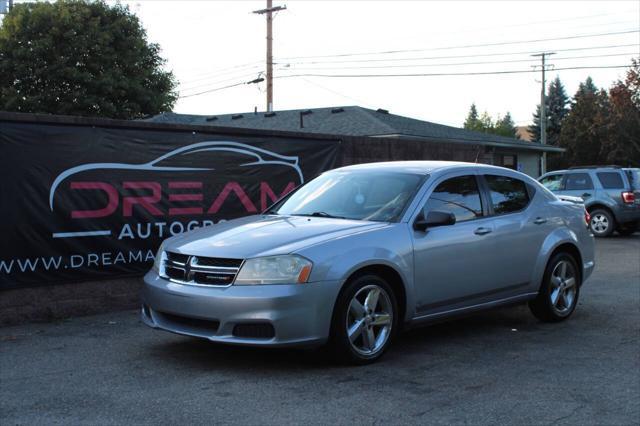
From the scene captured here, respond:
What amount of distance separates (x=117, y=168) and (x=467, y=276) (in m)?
4.19

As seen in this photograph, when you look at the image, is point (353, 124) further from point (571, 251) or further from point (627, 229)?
point (571, 251)

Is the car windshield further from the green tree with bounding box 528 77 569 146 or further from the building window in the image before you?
the green tree with bounding box 528 77 569 146

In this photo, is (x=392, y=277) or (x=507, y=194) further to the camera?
(x=507, y=194)

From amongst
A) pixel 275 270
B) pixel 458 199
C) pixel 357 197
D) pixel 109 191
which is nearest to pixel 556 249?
pixel 458 199

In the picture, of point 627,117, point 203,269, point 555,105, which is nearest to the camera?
point 203,269

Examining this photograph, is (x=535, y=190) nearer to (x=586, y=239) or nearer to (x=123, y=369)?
(x=586, y=239)

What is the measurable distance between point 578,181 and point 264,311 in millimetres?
15373

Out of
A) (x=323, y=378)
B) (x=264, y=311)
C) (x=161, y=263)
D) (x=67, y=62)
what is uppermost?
(x=67, y=62)

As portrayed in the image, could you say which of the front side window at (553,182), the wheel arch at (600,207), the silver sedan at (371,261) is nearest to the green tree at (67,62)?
the front side window at (553,182)

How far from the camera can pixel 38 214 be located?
7336mm

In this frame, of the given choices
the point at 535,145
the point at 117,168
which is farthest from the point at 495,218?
the point at 535,145

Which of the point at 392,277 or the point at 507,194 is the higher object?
the point at 507,194

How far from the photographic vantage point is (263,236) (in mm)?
5586

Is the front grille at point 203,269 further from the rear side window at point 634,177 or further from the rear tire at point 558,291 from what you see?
the rear side window at point 634,177
